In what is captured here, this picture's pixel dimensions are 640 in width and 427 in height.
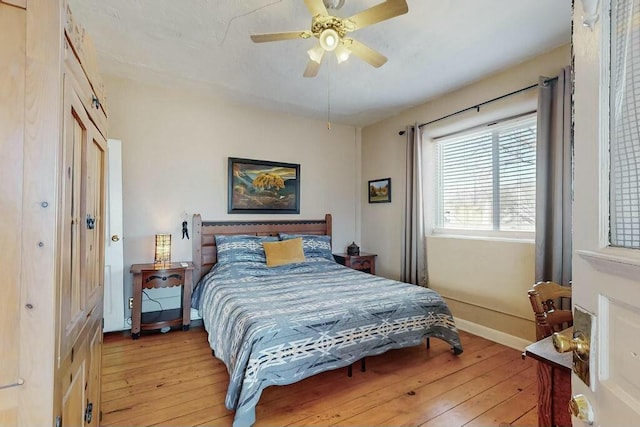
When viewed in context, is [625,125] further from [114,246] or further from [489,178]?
[114,246]

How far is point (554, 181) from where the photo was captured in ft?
8.10

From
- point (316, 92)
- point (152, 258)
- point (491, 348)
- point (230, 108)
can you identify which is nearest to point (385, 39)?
point (316, 92)

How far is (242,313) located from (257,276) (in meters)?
1.07

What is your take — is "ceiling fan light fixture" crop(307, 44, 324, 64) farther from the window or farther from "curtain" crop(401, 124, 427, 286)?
the window

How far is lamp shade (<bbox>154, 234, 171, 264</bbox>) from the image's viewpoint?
3273mm

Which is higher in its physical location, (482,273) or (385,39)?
(385,39)

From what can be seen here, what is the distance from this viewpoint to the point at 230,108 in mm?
3770

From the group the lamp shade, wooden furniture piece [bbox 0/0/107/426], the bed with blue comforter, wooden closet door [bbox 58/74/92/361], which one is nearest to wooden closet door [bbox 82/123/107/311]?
wooden closet door [bbox 58/74/92/361]

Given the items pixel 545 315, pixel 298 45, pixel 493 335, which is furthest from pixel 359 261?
pixel 545 315

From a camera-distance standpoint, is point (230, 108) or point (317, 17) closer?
point (317, 17)

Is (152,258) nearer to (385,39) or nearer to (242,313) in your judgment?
(242,313)

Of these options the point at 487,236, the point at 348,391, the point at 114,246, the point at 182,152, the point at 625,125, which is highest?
the point at 182,152

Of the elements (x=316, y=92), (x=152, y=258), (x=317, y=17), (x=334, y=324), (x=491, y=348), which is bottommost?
(x=491, y=348)

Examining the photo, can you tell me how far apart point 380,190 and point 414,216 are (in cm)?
82
